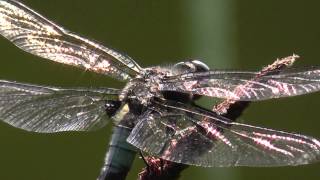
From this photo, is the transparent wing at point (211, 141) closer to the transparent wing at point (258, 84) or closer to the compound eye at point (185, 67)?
the transparent wing at point (258, 84)

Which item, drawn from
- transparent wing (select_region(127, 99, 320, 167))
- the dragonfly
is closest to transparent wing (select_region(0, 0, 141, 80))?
the dragonfly

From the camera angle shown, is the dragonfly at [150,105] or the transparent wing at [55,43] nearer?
the dragonfly at [150,105]

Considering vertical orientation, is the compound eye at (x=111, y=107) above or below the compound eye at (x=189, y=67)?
below

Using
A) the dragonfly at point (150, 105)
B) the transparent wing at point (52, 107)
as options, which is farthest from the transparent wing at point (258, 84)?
the transparent wing at point (52, 107)

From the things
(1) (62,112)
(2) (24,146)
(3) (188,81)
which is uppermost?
(3) (188,81)

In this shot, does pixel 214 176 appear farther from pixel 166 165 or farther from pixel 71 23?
pixel 166 165

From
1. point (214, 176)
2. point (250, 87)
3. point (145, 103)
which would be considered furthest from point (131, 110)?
point (214, 176)

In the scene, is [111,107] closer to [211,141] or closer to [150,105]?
[150,105]
